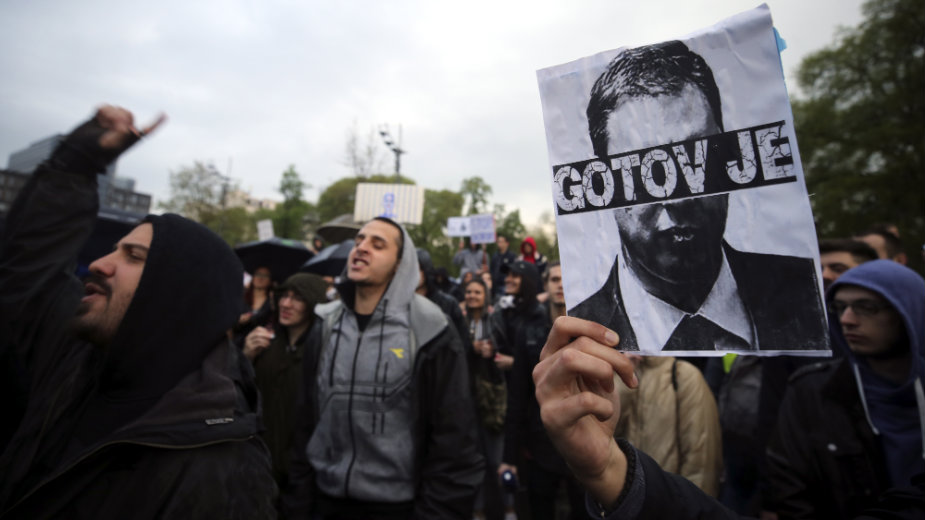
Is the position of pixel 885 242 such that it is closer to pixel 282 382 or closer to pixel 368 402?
pixel 368 402

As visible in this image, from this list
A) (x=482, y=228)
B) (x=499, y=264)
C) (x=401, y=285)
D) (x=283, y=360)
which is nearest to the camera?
(x=401, y=285)

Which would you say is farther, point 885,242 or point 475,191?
point 475,191

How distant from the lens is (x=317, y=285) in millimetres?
3988

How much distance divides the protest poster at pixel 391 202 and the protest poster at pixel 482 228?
206 cm

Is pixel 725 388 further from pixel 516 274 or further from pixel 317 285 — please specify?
pixel 317 285

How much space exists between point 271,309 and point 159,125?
3028mm

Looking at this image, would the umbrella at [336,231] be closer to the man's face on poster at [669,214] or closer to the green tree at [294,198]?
the man's face on poster at [669,214]

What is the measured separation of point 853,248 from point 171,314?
4.51 m

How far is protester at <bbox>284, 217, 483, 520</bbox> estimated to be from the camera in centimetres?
246

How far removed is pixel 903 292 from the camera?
6.45 feet

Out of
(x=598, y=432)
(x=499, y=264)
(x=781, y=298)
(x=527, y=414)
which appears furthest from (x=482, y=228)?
(x=781, y=298)

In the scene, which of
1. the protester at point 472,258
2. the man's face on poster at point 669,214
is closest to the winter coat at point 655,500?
the man's face on poster at point 669,214

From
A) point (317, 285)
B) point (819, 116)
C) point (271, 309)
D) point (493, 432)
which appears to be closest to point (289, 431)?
point (317, 285)

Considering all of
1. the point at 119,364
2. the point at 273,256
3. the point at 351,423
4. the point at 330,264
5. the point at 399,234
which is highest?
the point at 273,256
